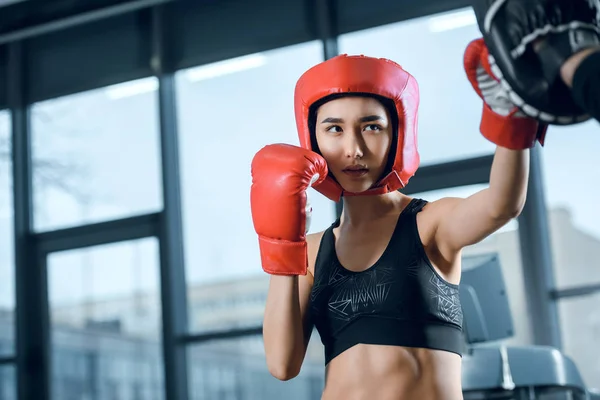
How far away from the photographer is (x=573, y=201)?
3.46 meters

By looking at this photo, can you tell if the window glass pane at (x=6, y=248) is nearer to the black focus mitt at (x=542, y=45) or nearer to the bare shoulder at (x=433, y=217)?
the bare shoulder at (x=433, y=217)

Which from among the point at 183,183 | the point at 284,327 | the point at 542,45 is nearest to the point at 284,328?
the point at 284,327

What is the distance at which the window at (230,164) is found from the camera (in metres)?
4.07

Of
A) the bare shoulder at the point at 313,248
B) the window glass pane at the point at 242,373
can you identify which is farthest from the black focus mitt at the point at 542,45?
the window glass pane at the point at 242,373

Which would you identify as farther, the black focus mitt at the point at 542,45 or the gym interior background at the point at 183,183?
the gym interior background at the point at 183,183

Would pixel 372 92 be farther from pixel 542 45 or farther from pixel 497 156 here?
pixel 542 45

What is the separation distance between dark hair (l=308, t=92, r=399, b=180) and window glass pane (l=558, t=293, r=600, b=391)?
7.32 ft

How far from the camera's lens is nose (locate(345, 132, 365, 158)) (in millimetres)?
1396

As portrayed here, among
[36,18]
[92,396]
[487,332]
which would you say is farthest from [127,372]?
[487,332]

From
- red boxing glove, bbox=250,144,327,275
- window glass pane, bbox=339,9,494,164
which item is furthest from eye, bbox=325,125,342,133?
window glass pane, bbox=339,9,494,164

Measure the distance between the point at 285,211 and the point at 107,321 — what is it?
329cm

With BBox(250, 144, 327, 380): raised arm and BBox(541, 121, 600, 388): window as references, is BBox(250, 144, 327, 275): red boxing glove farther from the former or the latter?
BBox(541, 121, 600, 388): window

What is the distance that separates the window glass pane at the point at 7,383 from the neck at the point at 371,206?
3.64 meters

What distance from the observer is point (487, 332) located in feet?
7.93
